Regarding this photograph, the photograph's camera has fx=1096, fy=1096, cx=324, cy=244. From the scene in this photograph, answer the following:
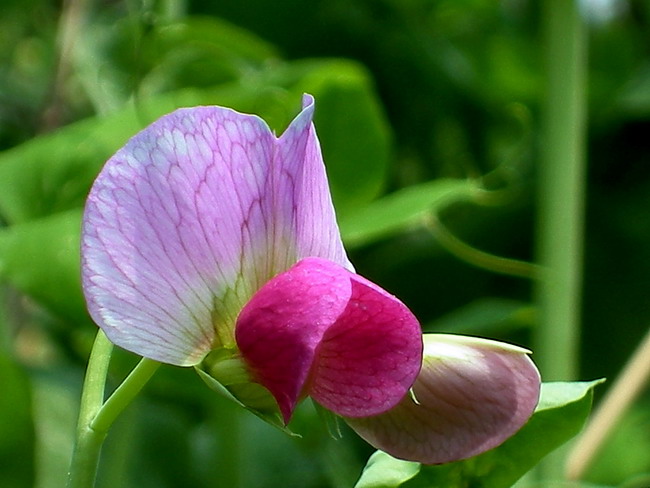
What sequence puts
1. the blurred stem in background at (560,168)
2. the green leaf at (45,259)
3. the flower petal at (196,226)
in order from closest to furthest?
the flower petal at (196,226) < the green leaf at (45,259) < the blurred stem in background at (560,168)

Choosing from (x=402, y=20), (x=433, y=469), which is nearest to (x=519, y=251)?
(x=402, y=20)

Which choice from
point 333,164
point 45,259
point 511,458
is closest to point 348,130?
point 333,164

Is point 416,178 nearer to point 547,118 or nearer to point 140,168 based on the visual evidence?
point 547,118

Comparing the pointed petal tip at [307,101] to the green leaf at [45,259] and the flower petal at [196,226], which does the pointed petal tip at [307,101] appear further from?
the green leaf at [45,259]

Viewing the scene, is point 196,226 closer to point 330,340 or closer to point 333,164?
point 330,340

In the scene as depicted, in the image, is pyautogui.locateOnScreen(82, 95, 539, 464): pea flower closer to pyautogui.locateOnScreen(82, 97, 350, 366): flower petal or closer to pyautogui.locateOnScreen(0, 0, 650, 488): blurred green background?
pyautogui.locateOnScreen(82, 97, 350, 366): flower petal

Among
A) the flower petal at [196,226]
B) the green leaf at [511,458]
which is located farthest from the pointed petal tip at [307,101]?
the green leaf at [511,458]

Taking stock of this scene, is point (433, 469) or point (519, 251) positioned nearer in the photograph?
point (433, 469)
